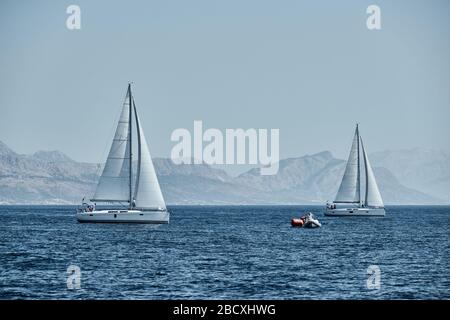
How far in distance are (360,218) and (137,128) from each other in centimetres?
7056

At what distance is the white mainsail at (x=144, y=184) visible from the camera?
340ft

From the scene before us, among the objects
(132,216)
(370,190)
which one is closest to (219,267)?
(132,216)

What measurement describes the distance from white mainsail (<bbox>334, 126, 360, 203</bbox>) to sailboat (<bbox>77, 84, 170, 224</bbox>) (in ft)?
202

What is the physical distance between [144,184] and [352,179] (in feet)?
213

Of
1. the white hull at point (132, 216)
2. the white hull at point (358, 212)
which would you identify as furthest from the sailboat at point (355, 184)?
the white hull at point (132, 216)

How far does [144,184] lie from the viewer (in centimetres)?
10400

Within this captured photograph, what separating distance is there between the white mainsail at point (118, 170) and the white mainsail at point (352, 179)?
211ft

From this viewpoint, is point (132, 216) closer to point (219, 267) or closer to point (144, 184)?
point (144, 184)

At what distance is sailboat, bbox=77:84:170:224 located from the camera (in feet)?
340

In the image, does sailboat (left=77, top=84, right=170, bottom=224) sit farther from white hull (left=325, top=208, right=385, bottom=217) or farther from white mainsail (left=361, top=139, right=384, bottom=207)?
white mainsail (left=361, top=139, right=384, bottom=207)

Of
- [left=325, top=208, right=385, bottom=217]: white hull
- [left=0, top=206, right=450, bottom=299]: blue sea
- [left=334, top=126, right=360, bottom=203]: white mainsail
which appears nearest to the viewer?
[left=0, top=206, right=450, bottom=299]: blue sea

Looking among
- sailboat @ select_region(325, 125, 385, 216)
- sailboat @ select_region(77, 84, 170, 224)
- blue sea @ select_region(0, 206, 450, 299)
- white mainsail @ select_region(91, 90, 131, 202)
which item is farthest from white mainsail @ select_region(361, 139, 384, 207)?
white mainsail @ select_region(91, 90, 131, 202)

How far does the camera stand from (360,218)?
536ft
